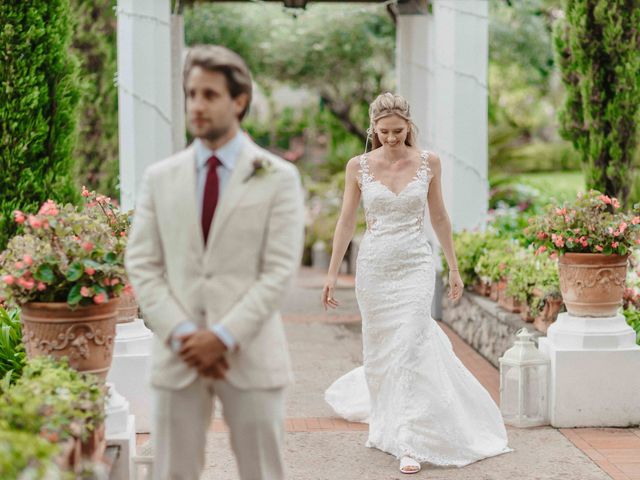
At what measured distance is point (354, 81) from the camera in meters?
19.7

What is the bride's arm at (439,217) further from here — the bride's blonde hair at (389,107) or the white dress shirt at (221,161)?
the white dress shirt at (221,161)

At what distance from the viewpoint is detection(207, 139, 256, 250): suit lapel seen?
3.37m

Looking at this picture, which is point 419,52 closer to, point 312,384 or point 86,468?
point 312,384

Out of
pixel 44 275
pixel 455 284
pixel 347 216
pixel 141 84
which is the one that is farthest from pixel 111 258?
pixel 141 84

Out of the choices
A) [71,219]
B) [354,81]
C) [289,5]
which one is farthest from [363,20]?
[71,219]

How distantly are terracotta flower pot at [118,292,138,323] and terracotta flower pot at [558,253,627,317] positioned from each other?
8.95ft

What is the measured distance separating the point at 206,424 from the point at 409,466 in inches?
84.1

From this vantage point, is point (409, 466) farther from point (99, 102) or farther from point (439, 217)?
point (99, 102)

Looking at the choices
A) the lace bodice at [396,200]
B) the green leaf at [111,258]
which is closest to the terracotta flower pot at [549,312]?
the lace bodice at [396,200]

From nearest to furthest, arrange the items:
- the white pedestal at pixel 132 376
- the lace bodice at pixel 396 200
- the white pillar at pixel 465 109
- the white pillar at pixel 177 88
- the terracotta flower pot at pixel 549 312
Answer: the lace bodice at pixel 396 200 < the white pedestal at pixel 132 376 < the terracotta flower pot at pixel 549 312 < the white pillar at pixel 465 109 < the white pillar at pixel 177 88

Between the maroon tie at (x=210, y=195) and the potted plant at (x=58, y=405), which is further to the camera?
the potted plant at (x=58, y=405)

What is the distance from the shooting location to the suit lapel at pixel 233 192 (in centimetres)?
337

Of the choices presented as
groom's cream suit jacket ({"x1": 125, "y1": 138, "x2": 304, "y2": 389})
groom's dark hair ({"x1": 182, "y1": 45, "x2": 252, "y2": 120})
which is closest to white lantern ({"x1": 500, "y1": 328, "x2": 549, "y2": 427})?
groom's cream suit jacket ({"x1": 125, "y1": 138, "x2": 304, "y2": 389})

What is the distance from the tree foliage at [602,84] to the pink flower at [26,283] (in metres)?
6.53
